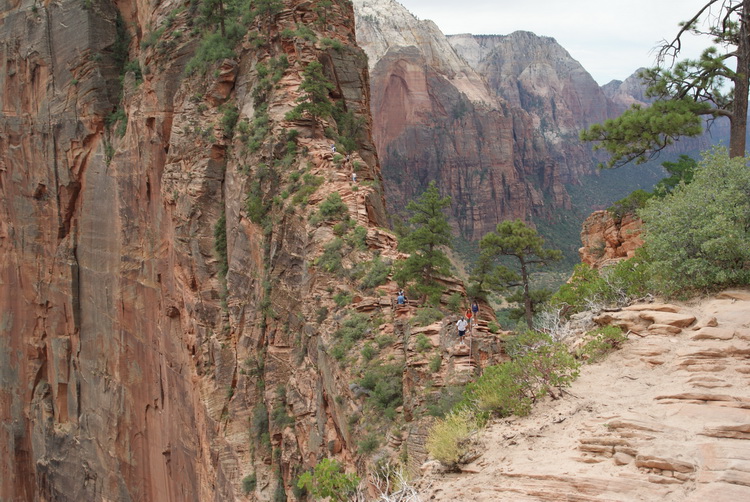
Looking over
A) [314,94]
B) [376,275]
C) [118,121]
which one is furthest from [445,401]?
[118,121]

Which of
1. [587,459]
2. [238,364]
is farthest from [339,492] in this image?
[238,364]

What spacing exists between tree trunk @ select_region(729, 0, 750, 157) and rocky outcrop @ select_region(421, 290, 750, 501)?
258 inches

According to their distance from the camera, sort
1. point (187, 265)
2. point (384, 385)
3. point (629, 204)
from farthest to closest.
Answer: point (187, 265), point (629, 204), point (384, 385)

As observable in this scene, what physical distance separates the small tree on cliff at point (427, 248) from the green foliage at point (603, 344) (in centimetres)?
883

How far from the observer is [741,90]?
16.8 m

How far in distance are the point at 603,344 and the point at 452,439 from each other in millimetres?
3798

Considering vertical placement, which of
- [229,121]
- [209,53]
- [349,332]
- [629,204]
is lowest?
[349,332]

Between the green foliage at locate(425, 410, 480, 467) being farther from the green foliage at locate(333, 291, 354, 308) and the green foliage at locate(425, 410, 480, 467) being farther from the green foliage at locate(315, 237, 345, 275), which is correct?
the green foliage at locate(315, 237, 345, 275)

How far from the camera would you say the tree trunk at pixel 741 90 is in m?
16.4

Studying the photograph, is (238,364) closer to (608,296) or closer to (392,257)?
(392,257)

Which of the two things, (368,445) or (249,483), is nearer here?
(368,445)

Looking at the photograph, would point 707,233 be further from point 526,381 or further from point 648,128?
point 648,128

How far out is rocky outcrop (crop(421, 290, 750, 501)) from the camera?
8234 mm

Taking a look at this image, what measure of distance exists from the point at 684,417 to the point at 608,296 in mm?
6243
